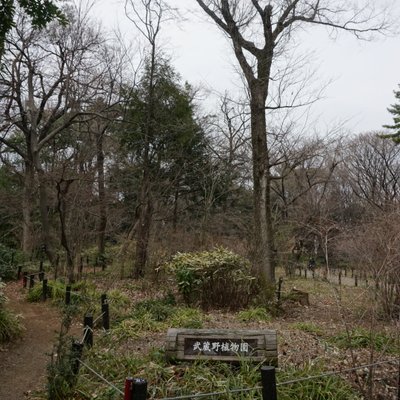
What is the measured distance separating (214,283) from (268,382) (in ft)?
20.9

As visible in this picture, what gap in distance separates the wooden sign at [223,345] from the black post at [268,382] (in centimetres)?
149

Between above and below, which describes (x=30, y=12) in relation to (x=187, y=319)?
above

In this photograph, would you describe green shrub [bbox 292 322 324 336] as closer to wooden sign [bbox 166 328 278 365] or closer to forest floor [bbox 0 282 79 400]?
wooden sign [bbox 166 328 278 365]

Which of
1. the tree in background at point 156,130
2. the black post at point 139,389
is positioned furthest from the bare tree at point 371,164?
the black post at point 139,389

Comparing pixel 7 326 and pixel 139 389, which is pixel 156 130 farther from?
pixel 139 389

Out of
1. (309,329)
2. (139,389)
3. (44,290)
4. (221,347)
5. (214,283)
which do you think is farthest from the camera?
(44,290)

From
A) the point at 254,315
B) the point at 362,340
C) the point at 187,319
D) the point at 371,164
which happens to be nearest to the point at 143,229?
the point at 254,315

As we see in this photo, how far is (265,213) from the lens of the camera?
13086 mm

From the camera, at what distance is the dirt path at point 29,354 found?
18.1ft

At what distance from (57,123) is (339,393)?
75.8 feet

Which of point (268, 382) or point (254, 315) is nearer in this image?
point (268, 382)

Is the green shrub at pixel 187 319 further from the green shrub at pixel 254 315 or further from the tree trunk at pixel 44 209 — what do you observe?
the tree trunk at pixel 44 209

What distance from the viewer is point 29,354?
6.84 meters

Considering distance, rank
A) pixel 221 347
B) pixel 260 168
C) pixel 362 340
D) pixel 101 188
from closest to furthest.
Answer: pixel 221 347
pixel 362 340
pixel 260 168
pixel 101 188
